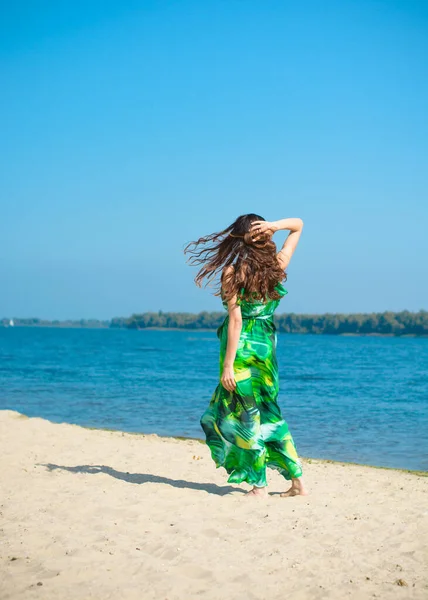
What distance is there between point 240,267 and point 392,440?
796 cm

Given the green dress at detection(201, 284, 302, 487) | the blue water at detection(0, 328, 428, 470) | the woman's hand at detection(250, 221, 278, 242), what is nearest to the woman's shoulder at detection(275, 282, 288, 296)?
the green dress at detection(201, 284, 302, 487)

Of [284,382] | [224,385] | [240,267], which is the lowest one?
[284,382]

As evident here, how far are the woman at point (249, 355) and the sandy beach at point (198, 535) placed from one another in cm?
39

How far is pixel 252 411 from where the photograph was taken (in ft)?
20.4

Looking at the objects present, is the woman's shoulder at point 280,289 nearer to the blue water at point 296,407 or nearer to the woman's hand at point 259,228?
the woman's hand at point 259,228

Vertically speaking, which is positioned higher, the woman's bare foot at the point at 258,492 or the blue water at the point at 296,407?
the woman's bare foot at the point at 258,492

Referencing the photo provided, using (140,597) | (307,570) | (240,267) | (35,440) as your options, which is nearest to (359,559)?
(307,570)

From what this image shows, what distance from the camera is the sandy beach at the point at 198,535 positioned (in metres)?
4.19

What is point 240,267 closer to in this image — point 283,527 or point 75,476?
point 283,527

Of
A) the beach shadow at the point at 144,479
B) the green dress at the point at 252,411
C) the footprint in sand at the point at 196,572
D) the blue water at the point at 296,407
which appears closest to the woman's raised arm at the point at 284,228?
the green dress at the point at 252,411

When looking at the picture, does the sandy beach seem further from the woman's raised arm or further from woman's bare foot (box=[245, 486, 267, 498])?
the woman's raised arm

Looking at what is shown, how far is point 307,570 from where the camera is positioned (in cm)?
446

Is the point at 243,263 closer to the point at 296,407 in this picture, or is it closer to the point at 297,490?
the point at 297,490

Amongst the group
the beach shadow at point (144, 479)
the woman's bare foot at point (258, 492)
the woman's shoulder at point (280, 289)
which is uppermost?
the woman's shoulder at point (280, 289)
